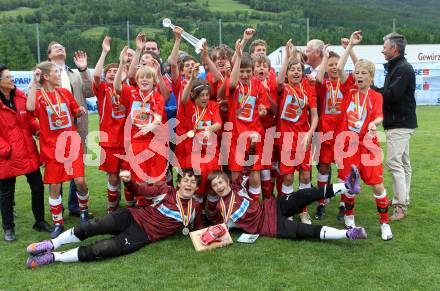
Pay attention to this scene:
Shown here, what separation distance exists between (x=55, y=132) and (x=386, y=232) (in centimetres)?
393

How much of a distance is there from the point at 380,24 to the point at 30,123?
3361cm

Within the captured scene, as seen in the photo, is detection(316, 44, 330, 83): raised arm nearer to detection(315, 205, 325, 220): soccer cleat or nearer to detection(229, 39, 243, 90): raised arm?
detection(229, 39, 243, 90): raised arm

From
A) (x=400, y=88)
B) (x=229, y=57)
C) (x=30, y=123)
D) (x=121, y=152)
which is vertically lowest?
(x=121, y=152)

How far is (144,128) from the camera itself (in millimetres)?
5352

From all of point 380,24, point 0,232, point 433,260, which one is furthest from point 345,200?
point 380,24

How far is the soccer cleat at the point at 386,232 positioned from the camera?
5039 mm

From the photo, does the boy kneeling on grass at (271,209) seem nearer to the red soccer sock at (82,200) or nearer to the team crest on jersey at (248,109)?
the team crest on jersey at (248,109)

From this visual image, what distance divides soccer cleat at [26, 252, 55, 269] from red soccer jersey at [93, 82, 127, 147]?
5.22 ft

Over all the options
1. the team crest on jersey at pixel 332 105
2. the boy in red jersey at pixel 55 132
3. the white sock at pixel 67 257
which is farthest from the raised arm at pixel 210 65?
the white sock at pixel 67 257

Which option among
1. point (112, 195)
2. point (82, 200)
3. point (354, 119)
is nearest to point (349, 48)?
point (354, 119)

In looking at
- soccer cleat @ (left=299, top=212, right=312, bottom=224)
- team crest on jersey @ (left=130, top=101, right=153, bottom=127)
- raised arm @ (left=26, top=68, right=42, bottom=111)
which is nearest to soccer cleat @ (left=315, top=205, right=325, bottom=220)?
soccer cleat @ (left=299, top=212, right=312, bottom=224)

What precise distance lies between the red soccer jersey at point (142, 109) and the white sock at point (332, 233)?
7.37 feet

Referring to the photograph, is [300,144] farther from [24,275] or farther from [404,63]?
[24,275]

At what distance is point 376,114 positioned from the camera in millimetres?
5191
